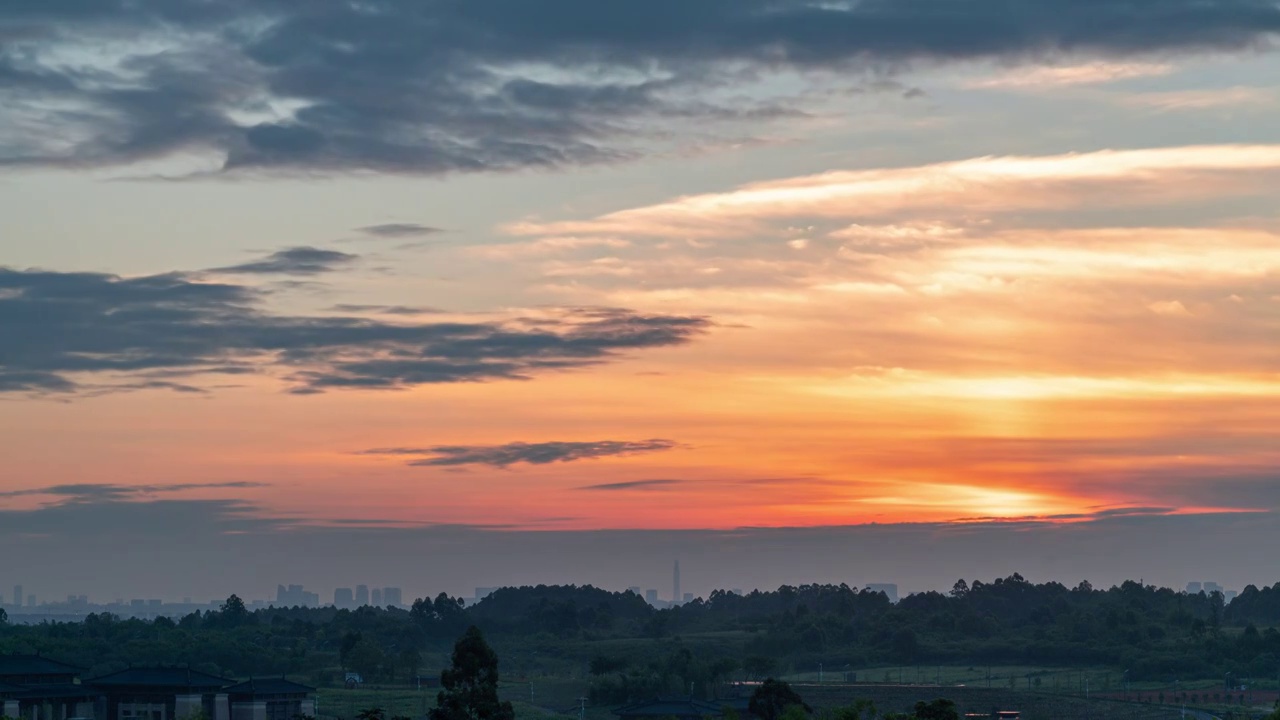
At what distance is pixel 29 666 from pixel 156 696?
1130cm

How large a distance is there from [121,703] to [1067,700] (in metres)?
111

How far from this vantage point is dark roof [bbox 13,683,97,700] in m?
136

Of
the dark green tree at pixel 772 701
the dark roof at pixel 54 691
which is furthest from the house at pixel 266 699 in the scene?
the dark green tree at pixel 772 701

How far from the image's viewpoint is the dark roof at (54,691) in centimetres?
13650

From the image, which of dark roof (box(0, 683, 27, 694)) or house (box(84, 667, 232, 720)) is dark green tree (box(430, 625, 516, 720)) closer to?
house (box(84, 667, 232, 720))

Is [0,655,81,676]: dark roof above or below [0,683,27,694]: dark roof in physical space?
above

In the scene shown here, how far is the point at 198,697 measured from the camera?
142750 mm

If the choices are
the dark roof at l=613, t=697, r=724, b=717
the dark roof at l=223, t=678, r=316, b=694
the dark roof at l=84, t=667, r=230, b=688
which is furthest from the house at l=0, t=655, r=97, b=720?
the dark roof at l=613, t=697, r=724, b=717

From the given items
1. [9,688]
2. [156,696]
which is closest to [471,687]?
[9,688]

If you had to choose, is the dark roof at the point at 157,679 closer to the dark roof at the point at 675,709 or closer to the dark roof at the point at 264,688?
the dark roof at the point at 264,688

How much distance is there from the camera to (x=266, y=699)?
14738 centimetres

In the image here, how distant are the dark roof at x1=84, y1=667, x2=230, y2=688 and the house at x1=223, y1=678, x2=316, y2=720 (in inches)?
86.1

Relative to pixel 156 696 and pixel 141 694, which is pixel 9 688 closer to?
pixel 141 694

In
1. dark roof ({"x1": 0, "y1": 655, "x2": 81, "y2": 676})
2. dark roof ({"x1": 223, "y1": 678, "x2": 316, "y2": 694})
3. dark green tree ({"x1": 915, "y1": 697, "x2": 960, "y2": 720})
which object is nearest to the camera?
dark green tree ({"x1": 915, "y1": 697, "x2": 960, "y2": 720})
